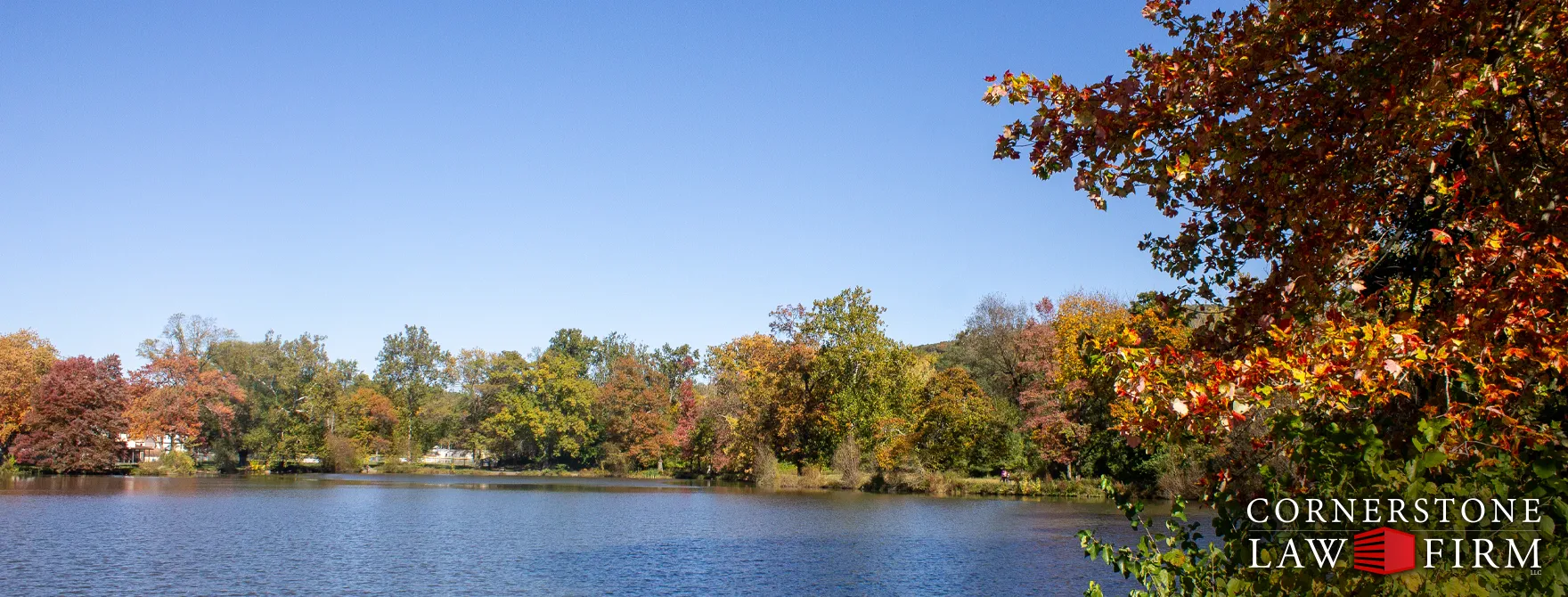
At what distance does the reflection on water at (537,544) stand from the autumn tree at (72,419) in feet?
57.2

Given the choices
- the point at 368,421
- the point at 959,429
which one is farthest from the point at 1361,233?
the point at 368,421

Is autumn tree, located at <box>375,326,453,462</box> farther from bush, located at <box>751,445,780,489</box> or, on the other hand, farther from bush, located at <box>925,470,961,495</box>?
bush, located at <box>925,470,961,495</box>

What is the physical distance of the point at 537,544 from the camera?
68.7 ft

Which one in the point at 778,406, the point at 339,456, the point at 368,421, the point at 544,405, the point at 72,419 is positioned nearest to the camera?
the point at 778,406

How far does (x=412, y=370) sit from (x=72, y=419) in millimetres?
31373

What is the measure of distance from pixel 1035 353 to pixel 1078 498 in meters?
7.47

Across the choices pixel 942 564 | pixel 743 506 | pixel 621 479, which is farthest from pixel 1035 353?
pixel 621 479

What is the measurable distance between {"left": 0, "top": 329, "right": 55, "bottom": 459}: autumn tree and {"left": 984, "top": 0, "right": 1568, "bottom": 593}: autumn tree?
2406 inches

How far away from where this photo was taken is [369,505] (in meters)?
32.0

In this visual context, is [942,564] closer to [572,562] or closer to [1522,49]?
[572,562]

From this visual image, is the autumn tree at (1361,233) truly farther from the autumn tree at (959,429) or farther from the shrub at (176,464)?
the shrub at (176,464)

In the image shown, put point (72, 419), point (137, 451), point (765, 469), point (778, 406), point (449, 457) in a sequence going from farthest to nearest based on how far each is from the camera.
Result: point (449, 457) < point (137, 451) < point (72, 419) < point (778, 406) < point (765, 469)

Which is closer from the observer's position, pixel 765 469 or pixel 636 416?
pixel 765 469

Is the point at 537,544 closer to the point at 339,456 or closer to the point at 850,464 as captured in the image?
the point at 850,464
